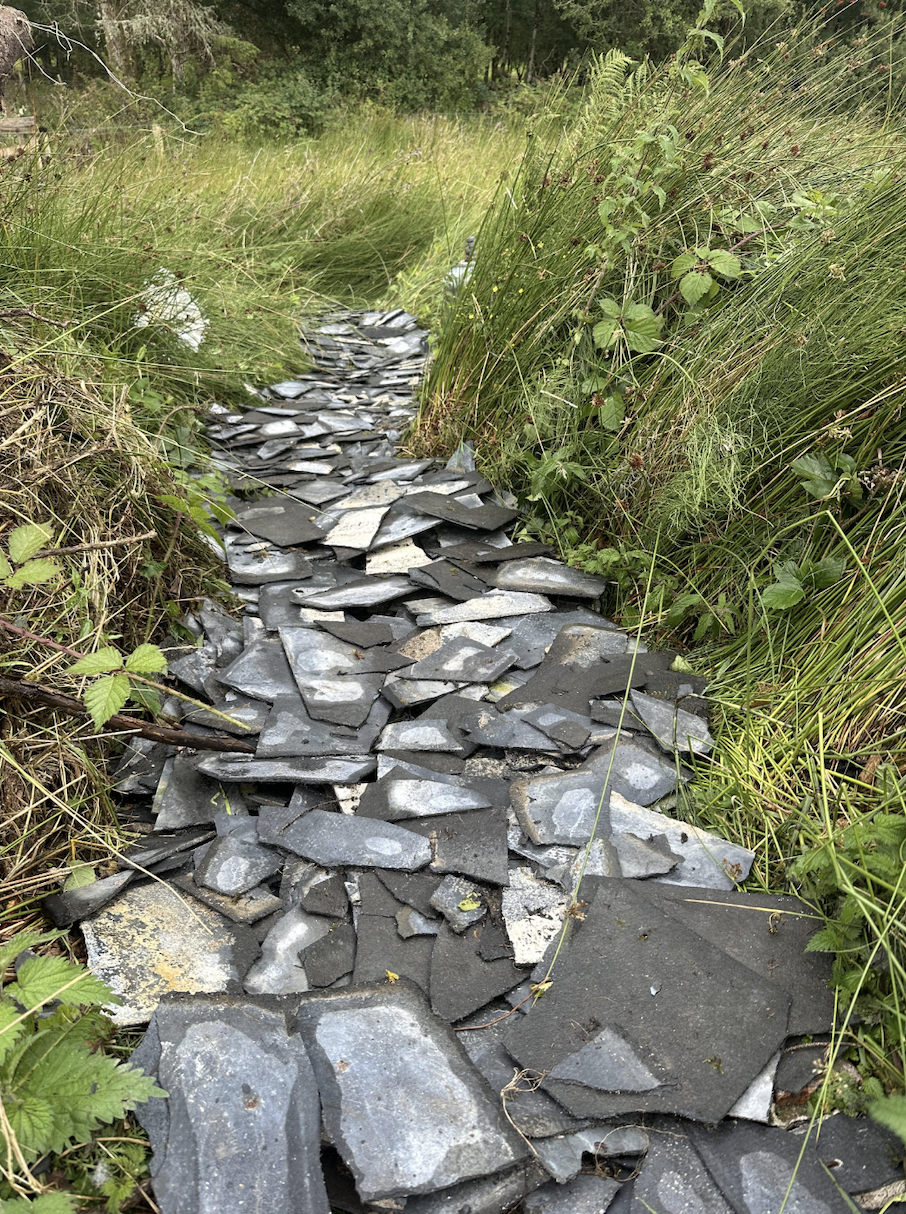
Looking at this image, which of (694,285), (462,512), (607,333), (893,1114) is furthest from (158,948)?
(694,285)

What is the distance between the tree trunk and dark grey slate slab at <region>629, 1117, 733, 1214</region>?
1284 centimetres

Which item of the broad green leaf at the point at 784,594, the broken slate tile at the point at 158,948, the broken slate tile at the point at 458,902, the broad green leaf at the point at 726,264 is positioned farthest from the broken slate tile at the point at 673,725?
the broad green leaf at the point at 726,264

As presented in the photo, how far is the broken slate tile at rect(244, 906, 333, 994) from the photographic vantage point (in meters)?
1.72

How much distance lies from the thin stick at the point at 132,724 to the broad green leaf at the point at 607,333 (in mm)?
1783

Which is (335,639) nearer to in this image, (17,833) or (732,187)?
(17,833)

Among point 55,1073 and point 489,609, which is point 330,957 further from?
point 489,609

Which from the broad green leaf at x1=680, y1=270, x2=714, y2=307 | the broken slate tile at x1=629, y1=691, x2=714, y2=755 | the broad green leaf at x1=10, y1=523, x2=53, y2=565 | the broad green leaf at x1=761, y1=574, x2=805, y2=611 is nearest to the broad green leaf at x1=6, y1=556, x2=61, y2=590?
the broad green leaf at x1=10, y1=523, x2=53, y2=565

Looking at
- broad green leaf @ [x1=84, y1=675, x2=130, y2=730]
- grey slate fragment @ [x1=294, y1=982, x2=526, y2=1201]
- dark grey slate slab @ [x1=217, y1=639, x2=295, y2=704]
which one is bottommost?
dark grey slate slab @ [x1=217, y1=639, x2=295, y2=704]

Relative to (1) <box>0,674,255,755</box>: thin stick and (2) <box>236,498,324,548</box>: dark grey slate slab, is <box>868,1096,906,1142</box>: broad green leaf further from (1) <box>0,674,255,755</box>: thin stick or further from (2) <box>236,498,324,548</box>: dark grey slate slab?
(2) <box>236,498,324,548</box>: dark grey slate slab

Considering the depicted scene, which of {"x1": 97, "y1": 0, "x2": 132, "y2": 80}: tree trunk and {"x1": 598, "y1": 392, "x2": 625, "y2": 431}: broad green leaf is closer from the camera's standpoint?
{"x1": 598, "y1": 392, "x2": 625, "y2": 431}: broad green leaf

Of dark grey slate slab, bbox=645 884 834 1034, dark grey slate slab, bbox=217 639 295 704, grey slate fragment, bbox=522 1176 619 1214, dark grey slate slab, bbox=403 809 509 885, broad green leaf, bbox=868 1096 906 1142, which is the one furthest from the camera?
dark grey slate slab, bbox=217 639 295 704

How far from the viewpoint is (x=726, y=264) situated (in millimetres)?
2734

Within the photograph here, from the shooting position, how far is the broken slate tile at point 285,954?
67.7 inches

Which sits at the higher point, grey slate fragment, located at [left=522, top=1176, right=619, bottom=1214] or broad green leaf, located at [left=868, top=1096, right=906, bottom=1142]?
broad green leaf, located at [left=868, top=1096, right=906, bottom=1142]
